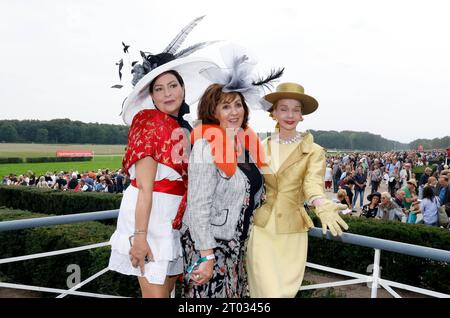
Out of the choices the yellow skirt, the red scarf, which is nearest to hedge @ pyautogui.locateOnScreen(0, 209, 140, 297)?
the yellow skirt

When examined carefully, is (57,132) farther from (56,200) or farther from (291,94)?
(291,94)

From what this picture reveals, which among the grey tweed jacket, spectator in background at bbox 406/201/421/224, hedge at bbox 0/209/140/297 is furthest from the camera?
spectator in background at bbox 406/201/421/224

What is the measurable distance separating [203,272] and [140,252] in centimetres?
34

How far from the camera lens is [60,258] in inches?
251

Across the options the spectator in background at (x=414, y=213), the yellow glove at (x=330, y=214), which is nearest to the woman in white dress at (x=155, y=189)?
the yellow glove at (x=330, y=214)

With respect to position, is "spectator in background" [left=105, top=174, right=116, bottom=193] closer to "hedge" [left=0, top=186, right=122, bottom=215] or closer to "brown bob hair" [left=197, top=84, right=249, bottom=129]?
"hedge" [left=0, top=186, right=122, bottom=215]

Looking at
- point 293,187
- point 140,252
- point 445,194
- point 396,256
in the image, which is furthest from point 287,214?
point 445,194

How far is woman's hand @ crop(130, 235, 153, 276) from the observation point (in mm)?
2068

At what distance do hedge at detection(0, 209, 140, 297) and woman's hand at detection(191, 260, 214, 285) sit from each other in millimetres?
3076

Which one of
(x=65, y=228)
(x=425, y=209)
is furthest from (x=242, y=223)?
(x=425, y=209)

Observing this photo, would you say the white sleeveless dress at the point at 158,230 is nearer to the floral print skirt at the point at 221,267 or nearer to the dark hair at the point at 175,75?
the floral print skirt at the point at 221,267

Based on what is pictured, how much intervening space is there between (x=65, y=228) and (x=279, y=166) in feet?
15.8
